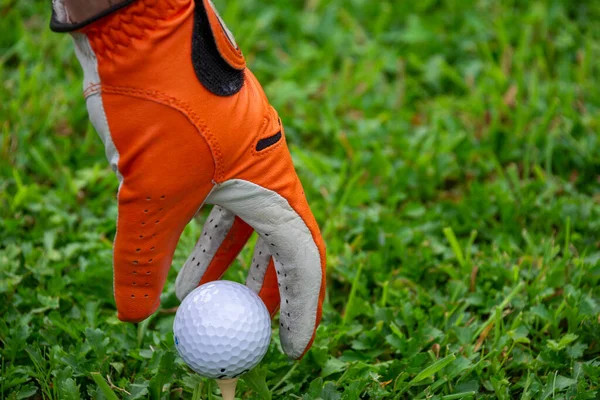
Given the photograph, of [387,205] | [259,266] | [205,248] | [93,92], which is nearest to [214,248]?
[205,248]

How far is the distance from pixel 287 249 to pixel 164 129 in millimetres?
428

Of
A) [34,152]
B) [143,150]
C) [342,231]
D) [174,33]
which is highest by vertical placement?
[174,33]

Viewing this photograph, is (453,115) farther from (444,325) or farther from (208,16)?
(208,16)

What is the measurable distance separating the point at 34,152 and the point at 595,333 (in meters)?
2.11

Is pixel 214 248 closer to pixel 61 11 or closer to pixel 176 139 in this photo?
pixel 176 139

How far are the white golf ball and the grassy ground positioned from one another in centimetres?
21

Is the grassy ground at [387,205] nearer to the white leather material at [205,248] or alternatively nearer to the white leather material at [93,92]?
the white leather material at [205,248]

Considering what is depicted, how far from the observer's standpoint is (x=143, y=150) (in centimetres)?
139

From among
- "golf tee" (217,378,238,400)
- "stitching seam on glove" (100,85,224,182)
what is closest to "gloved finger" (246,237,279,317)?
"golf tee" (217,378,238,400)

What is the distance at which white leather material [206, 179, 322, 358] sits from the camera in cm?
154

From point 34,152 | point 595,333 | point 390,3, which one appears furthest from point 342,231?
point 390,3

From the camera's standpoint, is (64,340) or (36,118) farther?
(36,118)

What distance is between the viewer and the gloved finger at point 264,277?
1.75 meters

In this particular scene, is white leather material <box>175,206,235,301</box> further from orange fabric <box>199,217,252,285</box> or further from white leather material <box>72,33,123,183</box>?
white leather material <box>72,33,123,183</box>
